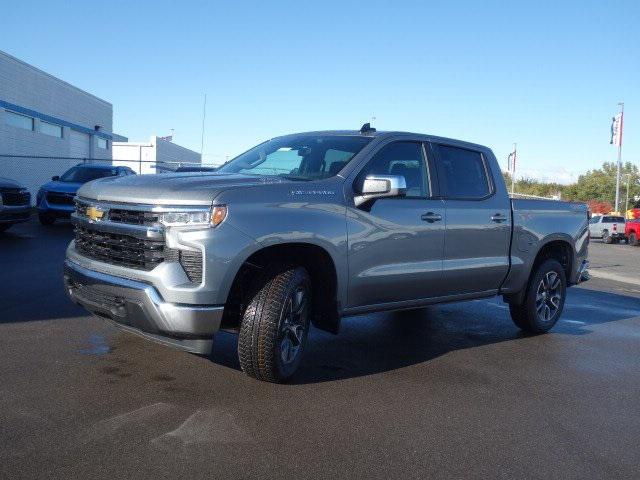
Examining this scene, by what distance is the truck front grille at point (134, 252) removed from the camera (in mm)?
4188

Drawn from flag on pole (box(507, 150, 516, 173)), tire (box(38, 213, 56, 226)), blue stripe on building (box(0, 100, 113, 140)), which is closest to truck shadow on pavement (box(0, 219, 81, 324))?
tire (box(38, 213, 56, 226))

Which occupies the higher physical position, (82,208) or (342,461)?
(82,208)

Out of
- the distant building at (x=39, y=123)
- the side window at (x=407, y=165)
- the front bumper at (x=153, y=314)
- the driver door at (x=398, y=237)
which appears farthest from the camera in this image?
the distant building at (x=39, y=123)

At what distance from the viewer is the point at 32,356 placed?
4980mm

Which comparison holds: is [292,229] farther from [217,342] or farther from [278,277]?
[217,342]

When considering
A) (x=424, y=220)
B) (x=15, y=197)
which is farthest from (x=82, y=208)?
(x=15, y=197)

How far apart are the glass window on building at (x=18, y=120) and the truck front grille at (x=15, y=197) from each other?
11.3m

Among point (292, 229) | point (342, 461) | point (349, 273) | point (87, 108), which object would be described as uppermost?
point (87, 108)

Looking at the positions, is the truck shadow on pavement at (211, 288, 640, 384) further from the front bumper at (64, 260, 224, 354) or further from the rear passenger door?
the front bumper at (64, 260, 224, 354)

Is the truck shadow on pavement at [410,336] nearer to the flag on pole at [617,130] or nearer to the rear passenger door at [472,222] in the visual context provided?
the rear passenger door at [472,222]

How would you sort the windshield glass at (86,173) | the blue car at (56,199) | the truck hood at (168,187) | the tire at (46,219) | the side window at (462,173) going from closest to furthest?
the truck hood at (168,187) → the side window at (462,173) → the blue car at (56,199) → the tire at (46,219) → the windshield glass at (86,173)

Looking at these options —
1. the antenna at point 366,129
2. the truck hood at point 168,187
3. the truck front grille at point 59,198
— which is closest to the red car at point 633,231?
the truck front grille at point 59,198

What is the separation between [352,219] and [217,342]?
5.68 ft

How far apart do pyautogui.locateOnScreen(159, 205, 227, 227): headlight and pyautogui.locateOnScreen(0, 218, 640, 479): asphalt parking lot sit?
115cm
